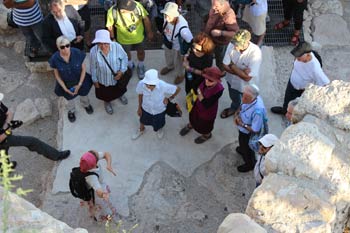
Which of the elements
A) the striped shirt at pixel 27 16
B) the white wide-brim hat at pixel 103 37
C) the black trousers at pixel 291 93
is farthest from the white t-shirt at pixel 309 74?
the striped shirt at pixel 27 16

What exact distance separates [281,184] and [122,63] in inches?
128

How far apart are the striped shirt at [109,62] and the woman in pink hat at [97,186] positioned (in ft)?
4.41

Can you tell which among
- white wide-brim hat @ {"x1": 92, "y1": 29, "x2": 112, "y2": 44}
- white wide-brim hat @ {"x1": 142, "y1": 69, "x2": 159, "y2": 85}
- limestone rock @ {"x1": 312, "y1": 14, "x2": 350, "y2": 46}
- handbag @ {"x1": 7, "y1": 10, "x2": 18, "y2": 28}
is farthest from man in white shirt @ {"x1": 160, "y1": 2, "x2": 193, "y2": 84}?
handbag @ {"x1": 7, "y1": 10, "x2": 18, "y2": 28}

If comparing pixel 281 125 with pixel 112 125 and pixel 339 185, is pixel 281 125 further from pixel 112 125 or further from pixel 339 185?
pixel 339 185

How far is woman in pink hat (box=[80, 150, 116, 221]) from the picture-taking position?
5.78 meters

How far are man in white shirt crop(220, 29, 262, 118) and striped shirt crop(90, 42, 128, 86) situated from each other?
52.0 inches

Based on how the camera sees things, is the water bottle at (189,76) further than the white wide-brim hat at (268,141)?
Yes

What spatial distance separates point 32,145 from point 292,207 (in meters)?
3.85

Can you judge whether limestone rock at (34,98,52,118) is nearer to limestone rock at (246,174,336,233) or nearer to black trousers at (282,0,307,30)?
black trousers at (282,0,307,30)

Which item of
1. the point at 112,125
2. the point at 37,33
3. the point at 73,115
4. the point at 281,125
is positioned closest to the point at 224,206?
the point at 281,125

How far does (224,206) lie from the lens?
22.1 feet

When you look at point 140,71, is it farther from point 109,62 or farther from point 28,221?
point 28,221

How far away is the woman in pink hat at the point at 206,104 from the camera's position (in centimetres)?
643

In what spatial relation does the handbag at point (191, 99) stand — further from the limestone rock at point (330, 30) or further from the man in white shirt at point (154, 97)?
the limestone rock at point (330, 30)
